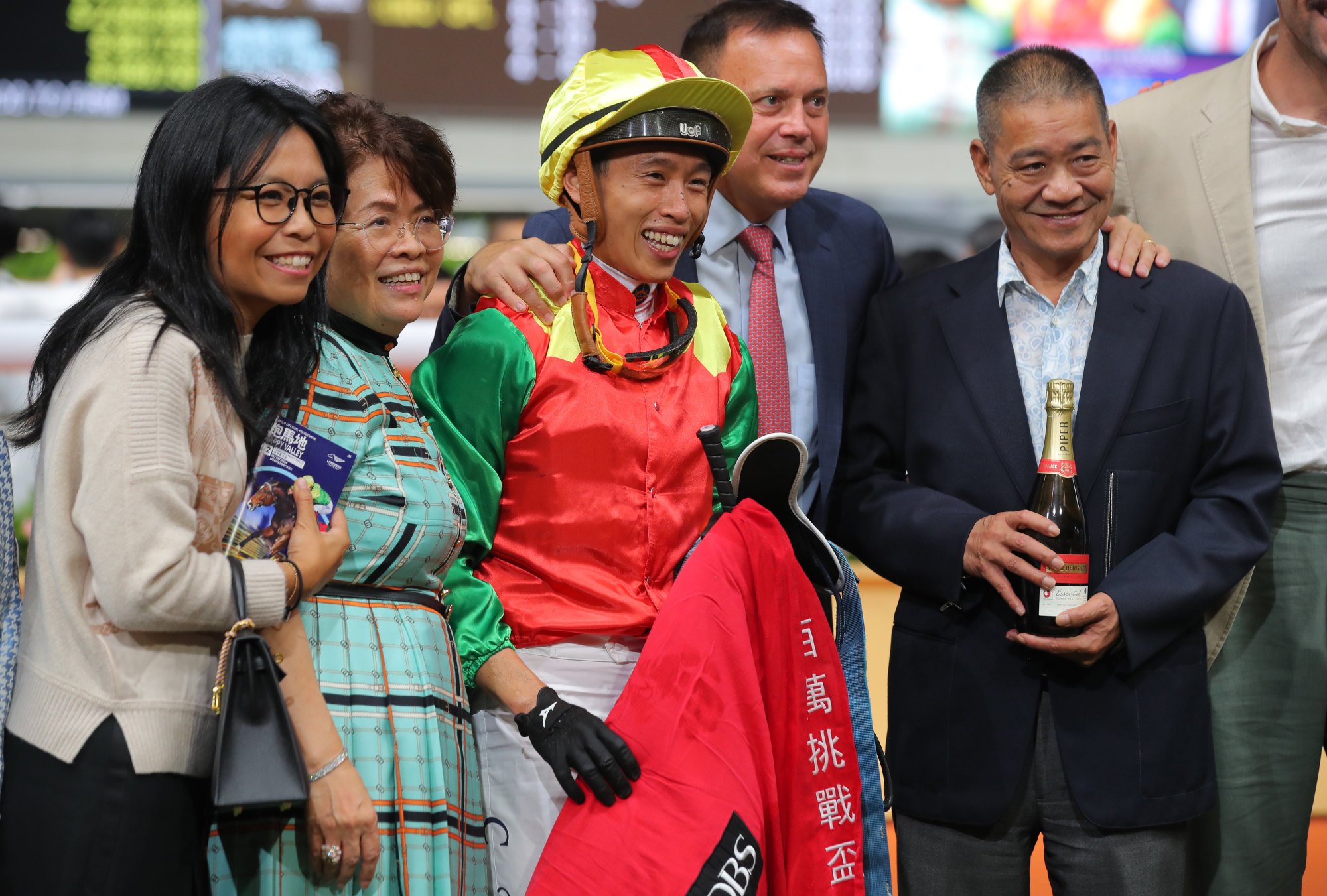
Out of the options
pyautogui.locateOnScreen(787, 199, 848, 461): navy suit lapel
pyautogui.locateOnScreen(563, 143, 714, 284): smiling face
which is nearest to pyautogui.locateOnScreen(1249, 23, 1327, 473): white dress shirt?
pyautogui.locateOnScreen(787, 199, 848, 461): navy suit lapel

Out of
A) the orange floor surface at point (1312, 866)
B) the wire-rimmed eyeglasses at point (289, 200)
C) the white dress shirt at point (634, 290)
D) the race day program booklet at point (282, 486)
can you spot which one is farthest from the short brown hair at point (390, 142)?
the orange floor surface at point (1312, 866)

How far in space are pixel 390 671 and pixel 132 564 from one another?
14.8 inches

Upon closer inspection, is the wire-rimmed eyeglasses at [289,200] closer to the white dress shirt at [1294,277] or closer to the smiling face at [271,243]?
the smiling face at [271,243]

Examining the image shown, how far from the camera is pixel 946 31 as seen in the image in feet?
20.8

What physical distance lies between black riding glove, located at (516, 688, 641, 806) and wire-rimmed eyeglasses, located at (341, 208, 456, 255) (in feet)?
2.35

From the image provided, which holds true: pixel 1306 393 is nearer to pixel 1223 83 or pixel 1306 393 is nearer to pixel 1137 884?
pixel 1223 83

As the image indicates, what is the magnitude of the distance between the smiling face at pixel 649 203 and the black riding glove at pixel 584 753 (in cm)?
67

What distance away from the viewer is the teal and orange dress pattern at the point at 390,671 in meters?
1.68

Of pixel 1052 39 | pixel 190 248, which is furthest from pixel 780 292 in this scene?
pixel 1052 39

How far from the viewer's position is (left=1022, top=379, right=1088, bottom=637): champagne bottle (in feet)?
6.86

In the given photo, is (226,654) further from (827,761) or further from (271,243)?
(827,761)

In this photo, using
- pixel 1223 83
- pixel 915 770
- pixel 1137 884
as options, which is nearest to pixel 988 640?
pixel 915 770

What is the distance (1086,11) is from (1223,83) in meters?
4.17

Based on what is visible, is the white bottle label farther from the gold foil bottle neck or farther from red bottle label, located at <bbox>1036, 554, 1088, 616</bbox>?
the gold foil bottle neck
